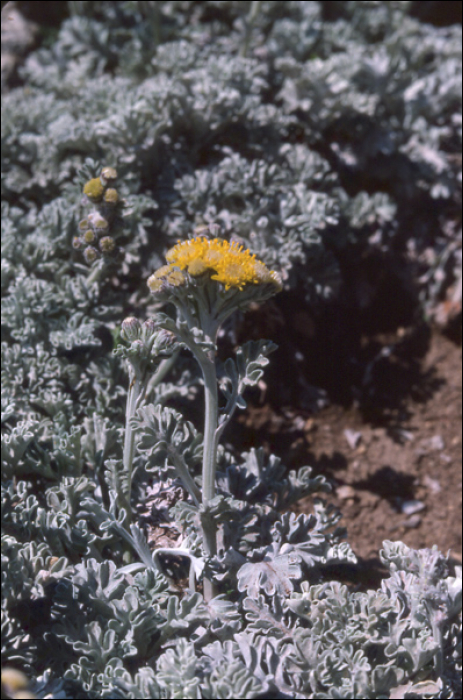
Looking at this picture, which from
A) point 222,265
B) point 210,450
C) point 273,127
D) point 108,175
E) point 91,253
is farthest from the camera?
point 273,127

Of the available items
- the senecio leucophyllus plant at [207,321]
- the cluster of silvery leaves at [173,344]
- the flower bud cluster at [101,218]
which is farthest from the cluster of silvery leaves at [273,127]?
the senecio leucophyllus plant at [207,321]

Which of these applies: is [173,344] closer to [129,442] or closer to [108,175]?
[129,442]

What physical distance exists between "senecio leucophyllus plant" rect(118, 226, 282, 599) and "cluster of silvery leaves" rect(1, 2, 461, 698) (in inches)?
1.8

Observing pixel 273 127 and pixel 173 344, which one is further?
pixel 273 127

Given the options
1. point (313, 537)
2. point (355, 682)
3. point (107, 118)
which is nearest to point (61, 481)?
point (313, 537)

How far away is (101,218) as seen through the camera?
9.37 feet

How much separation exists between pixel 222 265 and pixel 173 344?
53 centimetres

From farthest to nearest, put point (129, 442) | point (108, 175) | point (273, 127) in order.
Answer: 1. point (273, 127)
2. point (108, 175)
3. point (129, 442)

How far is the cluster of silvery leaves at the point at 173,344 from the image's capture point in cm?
213

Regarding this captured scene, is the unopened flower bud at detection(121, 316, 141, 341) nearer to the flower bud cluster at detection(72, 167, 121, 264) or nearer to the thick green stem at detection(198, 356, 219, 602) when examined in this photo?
the thick green stem at detection(198, 356, 219, 602)

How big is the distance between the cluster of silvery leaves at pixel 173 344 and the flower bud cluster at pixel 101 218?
32 cm

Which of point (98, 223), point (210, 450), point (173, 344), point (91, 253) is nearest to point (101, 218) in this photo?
point (98, 223)

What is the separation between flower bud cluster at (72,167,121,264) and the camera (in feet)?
9.12

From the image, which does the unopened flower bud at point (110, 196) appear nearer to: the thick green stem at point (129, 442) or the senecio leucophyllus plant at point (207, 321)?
the senecio leucophyllus plant at point (207, 321)
